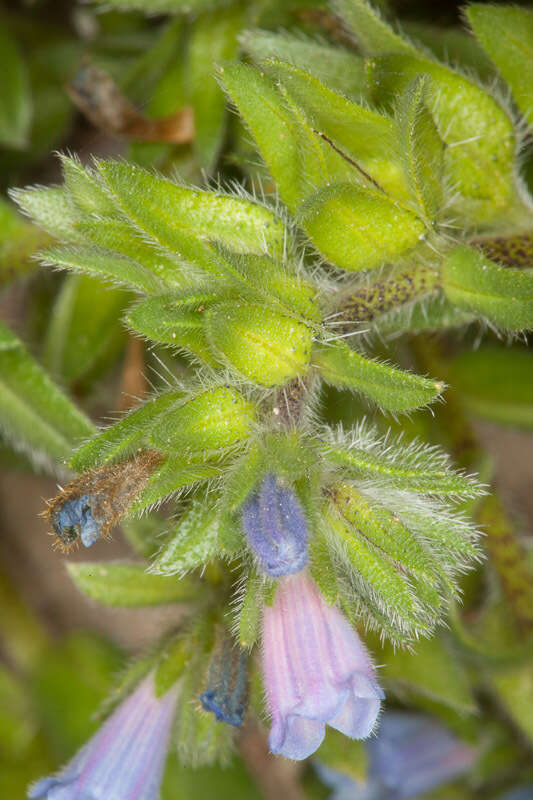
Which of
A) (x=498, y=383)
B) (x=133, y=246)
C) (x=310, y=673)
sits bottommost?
(x=498, y=383)

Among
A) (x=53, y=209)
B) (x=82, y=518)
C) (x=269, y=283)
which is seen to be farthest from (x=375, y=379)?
(x=53, y=209)

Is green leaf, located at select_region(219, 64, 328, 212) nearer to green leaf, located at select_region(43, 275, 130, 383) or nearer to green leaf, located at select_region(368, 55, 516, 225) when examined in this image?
green leaf, located at select_region(368, 55, 516, 225)

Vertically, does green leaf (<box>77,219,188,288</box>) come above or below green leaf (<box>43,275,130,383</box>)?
above

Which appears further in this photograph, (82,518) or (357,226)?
(357,226)

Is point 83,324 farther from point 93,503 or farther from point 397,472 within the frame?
point 397,472

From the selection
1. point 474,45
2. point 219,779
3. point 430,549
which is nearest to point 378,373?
point 430,549

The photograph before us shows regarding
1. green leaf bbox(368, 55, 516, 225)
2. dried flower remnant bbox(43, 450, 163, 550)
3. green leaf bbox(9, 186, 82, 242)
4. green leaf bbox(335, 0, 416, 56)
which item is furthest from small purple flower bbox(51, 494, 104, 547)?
green leaf bbox(335, 0, 416, 56)
